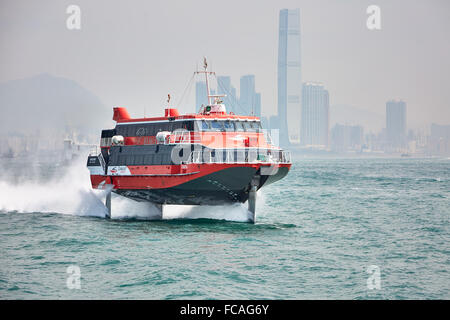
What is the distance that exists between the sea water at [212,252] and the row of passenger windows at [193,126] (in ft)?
15.2

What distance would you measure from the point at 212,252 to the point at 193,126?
405 inches

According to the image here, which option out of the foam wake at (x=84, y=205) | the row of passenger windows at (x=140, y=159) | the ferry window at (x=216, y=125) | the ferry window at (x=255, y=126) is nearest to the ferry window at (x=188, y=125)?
the ferry window at (x=216, y=125)

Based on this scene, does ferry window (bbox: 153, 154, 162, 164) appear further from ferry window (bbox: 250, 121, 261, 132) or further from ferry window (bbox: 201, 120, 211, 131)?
ferry window (bbox: 250, 121, 261, 132)

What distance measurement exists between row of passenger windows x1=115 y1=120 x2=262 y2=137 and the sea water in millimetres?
4631

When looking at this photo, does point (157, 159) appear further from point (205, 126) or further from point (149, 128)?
point (205, 126)

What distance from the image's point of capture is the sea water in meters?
20.6

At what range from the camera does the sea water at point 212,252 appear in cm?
2061

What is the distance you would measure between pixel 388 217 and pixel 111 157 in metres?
20.0

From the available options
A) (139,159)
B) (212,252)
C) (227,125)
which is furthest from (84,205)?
(212,252)

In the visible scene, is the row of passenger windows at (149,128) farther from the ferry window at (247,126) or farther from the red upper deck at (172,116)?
the ferry window at (247,126)

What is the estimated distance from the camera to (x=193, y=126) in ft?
112
